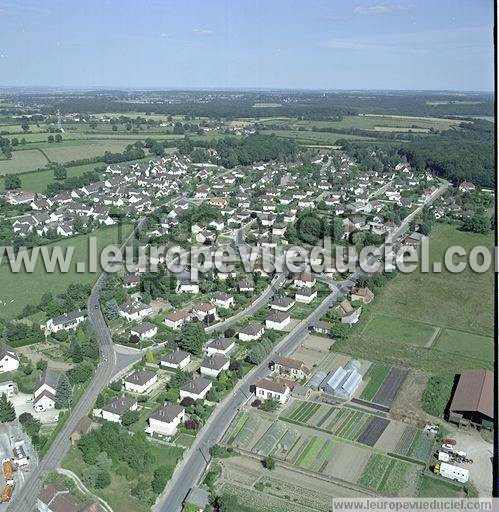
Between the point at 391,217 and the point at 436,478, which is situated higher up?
the point at 391,217

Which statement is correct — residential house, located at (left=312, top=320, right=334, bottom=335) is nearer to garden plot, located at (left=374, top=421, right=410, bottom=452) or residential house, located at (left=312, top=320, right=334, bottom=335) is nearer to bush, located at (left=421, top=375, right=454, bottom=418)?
bush, located at (left=421, top=375, right=454, bottom=418)

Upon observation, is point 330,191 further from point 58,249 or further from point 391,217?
point 58,249

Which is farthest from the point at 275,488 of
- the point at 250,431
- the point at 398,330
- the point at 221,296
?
the point at 221,296

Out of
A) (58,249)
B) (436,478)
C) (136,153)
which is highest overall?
(136,153)

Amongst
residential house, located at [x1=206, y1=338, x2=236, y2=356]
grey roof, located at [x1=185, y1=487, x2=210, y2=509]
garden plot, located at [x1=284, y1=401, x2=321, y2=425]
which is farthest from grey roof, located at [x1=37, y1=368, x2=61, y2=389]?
garden plot, located at [x1=284, y1=401, x2=321, y2=425]

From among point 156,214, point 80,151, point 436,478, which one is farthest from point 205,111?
point 436,478

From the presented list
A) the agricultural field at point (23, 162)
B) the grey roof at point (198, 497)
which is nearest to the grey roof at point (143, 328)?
the grey roof at point (198, 497)

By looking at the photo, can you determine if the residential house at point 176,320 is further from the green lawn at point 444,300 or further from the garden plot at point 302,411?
the green lawn at point 444,300
